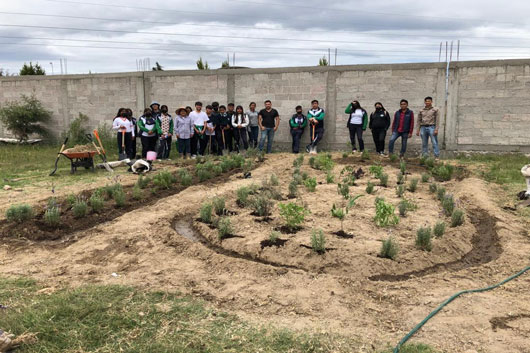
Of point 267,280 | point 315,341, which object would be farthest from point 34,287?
point 315,341

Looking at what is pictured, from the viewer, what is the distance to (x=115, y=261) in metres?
4.84

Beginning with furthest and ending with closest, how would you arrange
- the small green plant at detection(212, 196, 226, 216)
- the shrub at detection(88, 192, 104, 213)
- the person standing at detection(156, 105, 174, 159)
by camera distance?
1. the person standing at detection(156, 105, 174, 159)
2. the shrub at detection(88, 192, 104, 213)
3. the small green plant at detection(212, 196, 226, 216)

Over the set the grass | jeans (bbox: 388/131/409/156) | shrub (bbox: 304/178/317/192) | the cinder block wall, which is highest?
the cinder block wall

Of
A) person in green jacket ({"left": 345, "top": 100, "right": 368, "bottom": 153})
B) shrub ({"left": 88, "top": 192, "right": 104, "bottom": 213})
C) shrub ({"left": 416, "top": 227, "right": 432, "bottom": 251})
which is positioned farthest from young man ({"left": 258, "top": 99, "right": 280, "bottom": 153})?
shrub ({"left": 416, "top": 227, "right": 432, "bottom": 251})

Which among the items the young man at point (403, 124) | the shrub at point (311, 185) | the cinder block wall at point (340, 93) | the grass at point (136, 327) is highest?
the cinder block wall at point (340, 93)

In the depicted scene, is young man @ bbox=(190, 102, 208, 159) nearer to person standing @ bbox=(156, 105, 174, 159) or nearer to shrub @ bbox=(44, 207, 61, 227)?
person standing @ bbox=(156, 105, 174, 159)

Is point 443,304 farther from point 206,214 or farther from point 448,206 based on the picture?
point 206,214

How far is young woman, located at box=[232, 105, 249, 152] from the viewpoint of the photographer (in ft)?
42.6

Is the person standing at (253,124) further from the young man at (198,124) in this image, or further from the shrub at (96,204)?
the shrub at (96,204)

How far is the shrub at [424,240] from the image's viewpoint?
500 centimetres

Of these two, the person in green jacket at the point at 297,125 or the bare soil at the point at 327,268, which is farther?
the person in green jacket at the point at 297,125

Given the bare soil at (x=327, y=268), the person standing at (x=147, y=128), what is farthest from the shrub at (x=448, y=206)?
the person standing at (x=147, y=128)

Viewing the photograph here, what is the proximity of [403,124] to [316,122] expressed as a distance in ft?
8.17

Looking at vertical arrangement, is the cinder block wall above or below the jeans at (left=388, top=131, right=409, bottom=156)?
above
